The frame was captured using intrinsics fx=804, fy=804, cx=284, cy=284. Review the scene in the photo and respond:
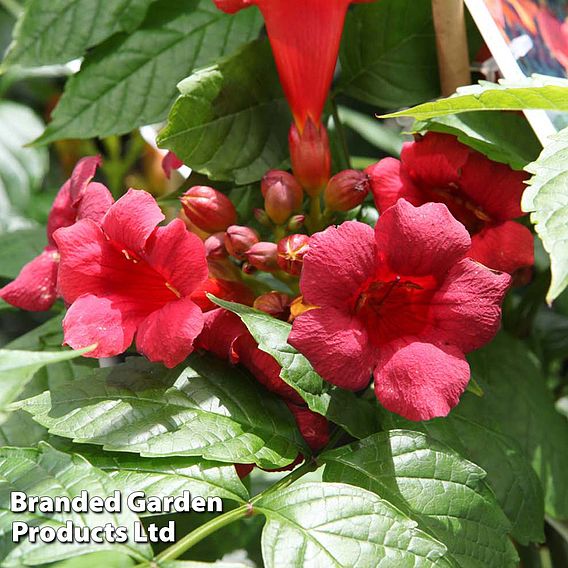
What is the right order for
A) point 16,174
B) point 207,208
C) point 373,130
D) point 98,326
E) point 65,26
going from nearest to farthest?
point 98,326
point 207,208
point 65,26
point 373,130
point 16,174

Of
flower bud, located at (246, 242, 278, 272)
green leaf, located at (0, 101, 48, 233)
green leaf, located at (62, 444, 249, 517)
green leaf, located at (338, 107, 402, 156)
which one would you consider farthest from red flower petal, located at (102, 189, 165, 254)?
green leaf, located at (0, 101, 48, 233)

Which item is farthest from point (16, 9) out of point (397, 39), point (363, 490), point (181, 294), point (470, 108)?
point (363, 490)

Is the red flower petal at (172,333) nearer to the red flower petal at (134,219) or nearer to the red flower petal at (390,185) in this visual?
the red flower petal at (134,219)

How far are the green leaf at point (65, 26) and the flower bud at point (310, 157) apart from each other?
11.4 inches

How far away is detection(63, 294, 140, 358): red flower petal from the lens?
774 mm

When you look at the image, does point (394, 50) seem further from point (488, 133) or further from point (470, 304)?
point (470, 304)

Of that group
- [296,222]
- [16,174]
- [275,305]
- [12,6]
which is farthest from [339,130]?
[12,6]

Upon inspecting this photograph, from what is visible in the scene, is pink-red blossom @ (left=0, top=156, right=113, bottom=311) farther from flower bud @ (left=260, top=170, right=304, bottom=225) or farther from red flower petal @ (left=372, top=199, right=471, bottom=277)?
red flower petal @ (left=372, top=199, right=471, bottom=277)

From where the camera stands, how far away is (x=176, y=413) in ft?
2.49

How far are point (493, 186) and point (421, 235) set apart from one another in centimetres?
16

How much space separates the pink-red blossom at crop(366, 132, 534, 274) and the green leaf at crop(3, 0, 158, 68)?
394mm

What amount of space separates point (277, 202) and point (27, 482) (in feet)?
1.26

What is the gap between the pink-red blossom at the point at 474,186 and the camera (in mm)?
846

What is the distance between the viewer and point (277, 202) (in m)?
0.88
